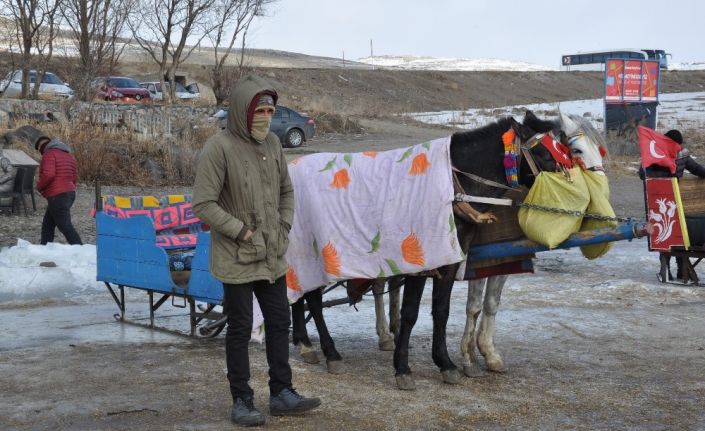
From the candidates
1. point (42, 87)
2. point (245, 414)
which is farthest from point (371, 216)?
point (42, 87)

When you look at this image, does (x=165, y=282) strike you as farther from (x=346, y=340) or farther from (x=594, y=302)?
(x=594, y=302)

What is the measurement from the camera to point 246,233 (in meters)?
5.29

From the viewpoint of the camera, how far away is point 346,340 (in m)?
7.96

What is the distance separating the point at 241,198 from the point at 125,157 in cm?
1456

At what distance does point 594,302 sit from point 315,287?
4024 millimetres

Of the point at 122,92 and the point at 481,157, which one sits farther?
the point at 122,92

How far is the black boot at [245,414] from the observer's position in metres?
5.31

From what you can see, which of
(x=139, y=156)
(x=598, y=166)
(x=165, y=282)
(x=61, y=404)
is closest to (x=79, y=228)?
(x=139, y=156)

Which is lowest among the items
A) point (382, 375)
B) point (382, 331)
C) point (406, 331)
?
point (382, 375)

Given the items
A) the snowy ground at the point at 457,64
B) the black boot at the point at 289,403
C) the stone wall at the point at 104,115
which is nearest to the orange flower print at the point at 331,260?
the black boot at the point at 289,403

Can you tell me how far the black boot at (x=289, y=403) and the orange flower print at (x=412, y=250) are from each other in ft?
3.97

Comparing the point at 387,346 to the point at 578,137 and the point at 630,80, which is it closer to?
the point at 578,137

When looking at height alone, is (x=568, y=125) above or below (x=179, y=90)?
below

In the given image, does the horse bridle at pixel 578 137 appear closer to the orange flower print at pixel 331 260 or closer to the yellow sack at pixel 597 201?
the yellow sack at pixel 597 201
